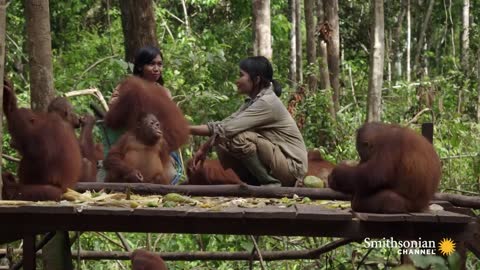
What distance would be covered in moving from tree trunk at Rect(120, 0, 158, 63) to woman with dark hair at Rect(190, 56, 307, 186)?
110cm

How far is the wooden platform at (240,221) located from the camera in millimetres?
4660

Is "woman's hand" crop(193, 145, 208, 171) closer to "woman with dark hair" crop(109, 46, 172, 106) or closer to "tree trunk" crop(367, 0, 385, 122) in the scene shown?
"woman with dark hair" crop(109, 46, 172, 106)

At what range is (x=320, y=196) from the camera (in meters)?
5.90

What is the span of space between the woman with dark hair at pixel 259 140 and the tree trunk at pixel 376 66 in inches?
178

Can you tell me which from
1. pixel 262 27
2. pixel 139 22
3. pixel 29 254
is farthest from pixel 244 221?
pixel 262 27

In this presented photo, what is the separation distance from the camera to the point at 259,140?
7.12 metres

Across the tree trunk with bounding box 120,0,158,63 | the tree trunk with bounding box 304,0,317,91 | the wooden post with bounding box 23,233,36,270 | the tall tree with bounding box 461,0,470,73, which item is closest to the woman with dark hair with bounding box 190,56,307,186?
the tree trunk with bounding box 120,0,158,63

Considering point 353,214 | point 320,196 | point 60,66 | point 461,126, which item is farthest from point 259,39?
point 353,214

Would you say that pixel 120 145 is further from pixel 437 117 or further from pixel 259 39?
pixel 437 117

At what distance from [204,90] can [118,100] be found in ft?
12.4

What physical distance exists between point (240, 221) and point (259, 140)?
234 centimetres

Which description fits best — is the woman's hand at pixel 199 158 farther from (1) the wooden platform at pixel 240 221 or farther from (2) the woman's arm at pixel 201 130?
(1) the wooden platform at pixel 240 221

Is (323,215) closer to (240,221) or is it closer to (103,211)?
(240,221)

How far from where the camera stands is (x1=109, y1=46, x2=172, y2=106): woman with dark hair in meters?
7.12
